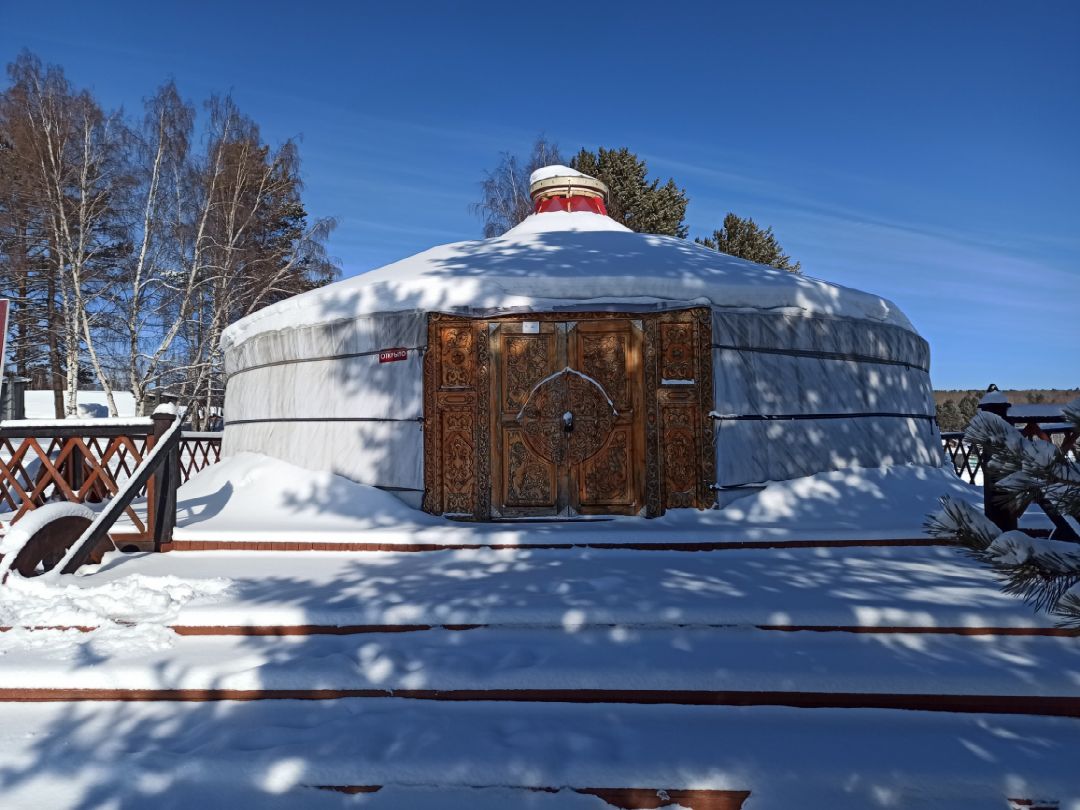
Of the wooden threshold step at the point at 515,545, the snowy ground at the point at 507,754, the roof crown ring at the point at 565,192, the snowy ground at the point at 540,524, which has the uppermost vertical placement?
the roof crown ring at the point at 565,192

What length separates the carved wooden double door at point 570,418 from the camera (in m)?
4.80

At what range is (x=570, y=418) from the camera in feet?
15.6

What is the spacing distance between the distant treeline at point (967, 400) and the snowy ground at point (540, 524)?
1231cm

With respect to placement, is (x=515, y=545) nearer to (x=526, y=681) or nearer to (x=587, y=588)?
(x=587, y=588)

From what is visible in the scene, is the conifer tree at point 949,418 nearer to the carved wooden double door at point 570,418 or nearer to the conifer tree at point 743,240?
the conifer tree at point 743,240

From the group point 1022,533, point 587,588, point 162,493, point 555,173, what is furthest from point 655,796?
point 555,173

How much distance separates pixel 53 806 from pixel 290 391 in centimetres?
408

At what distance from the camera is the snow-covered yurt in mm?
4781

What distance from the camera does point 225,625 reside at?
2707mm

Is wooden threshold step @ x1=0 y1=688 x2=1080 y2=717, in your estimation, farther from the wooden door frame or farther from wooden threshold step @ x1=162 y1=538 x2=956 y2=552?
the wooden door frame

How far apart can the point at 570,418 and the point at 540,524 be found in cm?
79

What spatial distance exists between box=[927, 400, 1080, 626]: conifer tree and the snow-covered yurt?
3176 mm

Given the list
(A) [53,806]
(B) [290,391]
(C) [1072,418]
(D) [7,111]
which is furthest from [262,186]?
(C) [1072,418]

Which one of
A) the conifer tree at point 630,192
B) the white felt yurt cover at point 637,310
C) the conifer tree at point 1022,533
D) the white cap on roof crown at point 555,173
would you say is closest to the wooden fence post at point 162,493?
the white felt yurt cover at point 637,310
